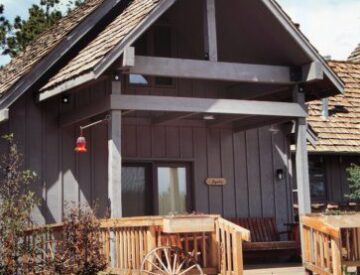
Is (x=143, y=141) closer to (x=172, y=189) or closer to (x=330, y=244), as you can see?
(x=172, y=189)

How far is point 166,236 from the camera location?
10.4m

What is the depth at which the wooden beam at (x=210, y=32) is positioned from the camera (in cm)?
1221

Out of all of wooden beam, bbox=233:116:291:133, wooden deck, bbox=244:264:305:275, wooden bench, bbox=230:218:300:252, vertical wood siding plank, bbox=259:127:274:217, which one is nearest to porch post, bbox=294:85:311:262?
wooden beam, bbox=233:116:291:133

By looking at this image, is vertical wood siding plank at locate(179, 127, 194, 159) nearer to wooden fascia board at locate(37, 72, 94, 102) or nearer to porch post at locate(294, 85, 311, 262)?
porch post at locate(294, 85, 311, 262)

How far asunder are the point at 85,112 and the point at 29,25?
16417mm

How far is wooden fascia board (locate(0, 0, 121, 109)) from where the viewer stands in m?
12.7

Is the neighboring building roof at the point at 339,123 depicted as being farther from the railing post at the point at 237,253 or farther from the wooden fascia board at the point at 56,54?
the railing post at the point at 237,253

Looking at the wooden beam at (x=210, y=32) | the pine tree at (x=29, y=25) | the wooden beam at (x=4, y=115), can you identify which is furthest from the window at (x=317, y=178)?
the pine tree at (x=29, y=25)

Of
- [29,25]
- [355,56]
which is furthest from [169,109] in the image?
[29,25]

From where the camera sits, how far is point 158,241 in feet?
32.7

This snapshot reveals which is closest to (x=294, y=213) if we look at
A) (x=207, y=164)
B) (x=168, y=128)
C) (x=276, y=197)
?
(x=276, y=197)

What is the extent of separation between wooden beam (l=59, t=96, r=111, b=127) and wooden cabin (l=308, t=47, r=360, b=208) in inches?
258

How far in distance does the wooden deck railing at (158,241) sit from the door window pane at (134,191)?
10.9 ft

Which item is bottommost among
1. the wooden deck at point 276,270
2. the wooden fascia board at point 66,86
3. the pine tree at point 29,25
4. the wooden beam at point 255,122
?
the wooden deck at point 276,270
